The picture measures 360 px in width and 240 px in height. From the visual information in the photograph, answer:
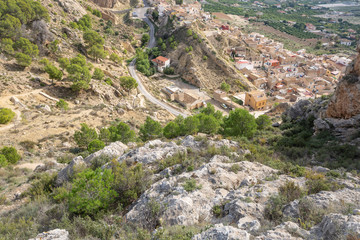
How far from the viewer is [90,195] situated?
30.3ft

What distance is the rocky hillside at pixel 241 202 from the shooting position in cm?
702

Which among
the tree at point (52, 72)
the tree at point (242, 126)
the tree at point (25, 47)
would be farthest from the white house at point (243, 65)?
the tree at point (25, 47)

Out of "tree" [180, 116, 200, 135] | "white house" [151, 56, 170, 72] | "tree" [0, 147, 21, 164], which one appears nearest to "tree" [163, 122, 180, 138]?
"tree" [180, 116, 200, 135]

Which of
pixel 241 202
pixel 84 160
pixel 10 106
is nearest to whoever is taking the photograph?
pixel 241 202

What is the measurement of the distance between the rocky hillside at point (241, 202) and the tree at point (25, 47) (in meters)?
31.1

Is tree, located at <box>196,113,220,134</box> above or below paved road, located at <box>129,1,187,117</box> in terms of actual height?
above

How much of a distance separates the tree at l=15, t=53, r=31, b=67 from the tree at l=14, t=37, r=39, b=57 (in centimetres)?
243

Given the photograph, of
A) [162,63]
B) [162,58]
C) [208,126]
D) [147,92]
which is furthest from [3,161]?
[162,58]

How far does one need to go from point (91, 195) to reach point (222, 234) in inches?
218

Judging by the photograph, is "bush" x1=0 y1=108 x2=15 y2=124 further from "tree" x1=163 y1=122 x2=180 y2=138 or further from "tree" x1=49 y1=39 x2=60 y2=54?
"tree" x1=49 y1=39 x2=60 y2=54

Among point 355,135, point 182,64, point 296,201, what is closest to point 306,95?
point 182,64

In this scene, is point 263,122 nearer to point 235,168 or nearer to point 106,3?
point 235,168

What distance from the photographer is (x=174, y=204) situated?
876cm

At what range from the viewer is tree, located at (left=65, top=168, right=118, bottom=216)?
8922 mm
